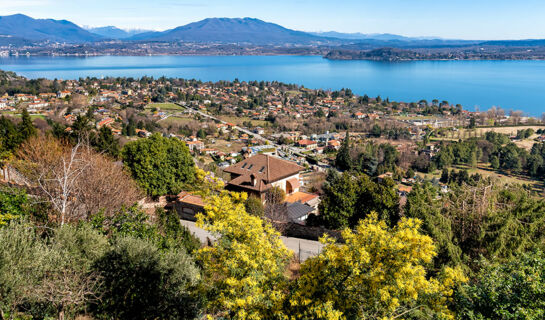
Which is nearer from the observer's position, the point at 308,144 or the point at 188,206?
the point at 188,206

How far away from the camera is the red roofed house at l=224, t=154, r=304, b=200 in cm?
1903

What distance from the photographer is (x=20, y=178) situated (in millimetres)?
16625

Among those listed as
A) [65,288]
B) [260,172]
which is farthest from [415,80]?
[65,288]

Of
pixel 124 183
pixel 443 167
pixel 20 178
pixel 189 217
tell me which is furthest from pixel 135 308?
pixel 443 167

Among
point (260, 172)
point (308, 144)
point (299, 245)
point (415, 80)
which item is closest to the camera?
point (299, 245)

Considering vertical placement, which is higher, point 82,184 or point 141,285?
point 82,184

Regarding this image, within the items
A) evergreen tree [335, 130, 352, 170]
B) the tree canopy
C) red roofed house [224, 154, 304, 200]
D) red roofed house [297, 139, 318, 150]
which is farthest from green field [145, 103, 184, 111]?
the tree canopy

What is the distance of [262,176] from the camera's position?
1959cm

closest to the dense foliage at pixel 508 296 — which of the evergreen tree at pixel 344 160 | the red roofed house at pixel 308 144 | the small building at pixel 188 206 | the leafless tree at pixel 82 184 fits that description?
the leafless tree at pixel 82 184

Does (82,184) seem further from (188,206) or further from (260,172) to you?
(260,172)

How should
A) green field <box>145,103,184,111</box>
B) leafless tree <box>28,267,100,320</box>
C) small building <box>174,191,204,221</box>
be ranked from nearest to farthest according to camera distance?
leafless tree <box>28,267,100,320</box>
small building <box>174,191,204,221</box>
green field <box>145,103,184,111</box>

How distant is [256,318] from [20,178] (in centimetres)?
1603

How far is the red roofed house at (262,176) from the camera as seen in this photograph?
62.4ft

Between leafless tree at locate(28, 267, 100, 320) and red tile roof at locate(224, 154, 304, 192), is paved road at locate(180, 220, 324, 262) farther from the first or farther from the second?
leafless tree at locate(28, 267, 100, 320)
